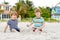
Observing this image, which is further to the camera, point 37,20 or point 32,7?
point 32,7

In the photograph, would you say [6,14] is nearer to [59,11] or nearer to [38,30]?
[59,11]

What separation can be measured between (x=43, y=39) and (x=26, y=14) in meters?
51.9

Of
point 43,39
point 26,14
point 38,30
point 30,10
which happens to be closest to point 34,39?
point 43,39

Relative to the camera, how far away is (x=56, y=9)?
84812mm

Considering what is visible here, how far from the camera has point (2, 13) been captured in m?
66.4

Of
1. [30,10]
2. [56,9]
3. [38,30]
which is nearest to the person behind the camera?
[38,30]

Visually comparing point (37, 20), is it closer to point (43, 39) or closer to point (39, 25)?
point (39, 25)

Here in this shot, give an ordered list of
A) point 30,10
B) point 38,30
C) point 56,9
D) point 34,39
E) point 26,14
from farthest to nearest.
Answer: point 56,9 < point 30,10 < point 26,14 < point 38,30 < point 34,39

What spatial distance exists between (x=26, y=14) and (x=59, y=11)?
29.2m

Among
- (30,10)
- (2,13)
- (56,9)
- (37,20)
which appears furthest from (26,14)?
(37,20)

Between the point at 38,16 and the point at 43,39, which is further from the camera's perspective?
the point at 38,16

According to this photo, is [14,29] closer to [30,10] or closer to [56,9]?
[30,10]

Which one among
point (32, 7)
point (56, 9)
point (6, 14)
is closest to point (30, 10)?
point (32, 7)

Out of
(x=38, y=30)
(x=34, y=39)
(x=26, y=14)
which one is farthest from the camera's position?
(x=26, y=14)
